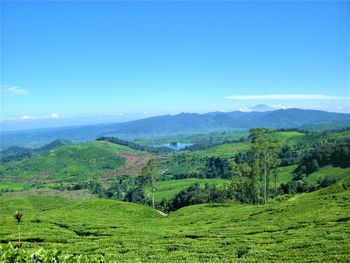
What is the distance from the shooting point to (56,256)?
17.5 metres

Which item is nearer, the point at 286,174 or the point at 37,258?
the point at 37,258

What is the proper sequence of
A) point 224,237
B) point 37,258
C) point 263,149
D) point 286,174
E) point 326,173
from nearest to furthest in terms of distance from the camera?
1. point 37,258
2. point 224,237
3. point 263,149
4. point 326,173
5. point 286,174

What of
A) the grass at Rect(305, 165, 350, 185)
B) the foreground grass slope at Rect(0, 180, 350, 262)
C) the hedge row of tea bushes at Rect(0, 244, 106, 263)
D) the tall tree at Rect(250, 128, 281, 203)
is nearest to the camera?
the hedge row of tea bushes at Rect(0, 244, 106, 263)

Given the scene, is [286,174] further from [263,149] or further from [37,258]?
[37,258]

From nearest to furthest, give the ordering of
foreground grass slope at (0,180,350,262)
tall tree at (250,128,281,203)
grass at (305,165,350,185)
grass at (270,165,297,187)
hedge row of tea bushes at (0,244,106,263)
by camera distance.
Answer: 1. hedge row of tea bushes at (0,244,106,263)
2. foreground grass slope at (0,180,350,262)
3. tall tree at (250,128,281,203)
4. grass at (305,165,350,185)
5. grass at (270,165,297,187)

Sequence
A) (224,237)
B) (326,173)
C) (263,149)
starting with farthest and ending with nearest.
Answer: (326,173) < (263,149) < (224,237)

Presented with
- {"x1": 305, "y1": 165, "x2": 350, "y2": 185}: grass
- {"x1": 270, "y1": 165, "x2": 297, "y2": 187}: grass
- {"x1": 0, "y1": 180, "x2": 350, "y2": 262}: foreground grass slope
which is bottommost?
{"x1": 270, "y1": 165, "x2": 297, "y2": 187}: grass

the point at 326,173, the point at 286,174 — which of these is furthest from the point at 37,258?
the point at 286,174

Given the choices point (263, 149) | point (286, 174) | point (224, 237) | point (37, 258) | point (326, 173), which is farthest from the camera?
point (286, 174)

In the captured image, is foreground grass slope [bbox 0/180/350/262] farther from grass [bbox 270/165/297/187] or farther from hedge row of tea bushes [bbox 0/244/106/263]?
grass [bbox 270/165/297/187]

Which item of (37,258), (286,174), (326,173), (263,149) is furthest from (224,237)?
(286,174)

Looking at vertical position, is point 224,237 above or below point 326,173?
above

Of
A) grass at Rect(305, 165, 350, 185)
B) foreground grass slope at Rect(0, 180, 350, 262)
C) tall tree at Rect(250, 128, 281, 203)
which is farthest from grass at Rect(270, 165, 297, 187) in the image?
foreground grass slope at Rect(0, 180, 350, 262)

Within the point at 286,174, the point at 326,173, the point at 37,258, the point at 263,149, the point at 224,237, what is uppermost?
the point at 37,258
